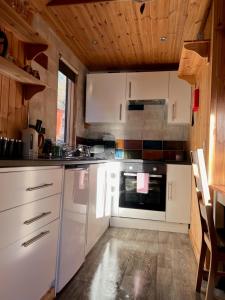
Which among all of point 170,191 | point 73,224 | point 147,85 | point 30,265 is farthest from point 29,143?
point 147,85

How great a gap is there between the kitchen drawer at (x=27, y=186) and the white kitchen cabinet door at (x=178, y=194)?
1960 millimetres

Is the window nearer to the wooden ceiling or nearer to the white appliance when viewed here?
the wooden ceiling

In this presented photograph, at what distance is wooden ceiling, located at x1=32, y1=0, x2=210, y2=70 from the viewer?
2.31m

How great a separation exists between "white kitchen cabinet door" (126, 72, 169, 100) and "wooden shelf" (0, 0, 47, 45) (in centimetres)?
178

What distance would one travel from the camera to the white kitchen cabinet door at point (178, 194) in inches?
126

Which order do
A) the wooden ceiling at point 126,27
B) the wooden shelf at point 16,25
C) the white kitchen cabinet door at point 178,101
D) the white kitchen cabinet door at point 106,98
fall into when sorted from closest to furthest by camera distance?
the wooden shelf at point 16,25 < the wooden ceiling at point 126,27 < the white kitchen cabinet door at point 178,101 < the white kitchen cabinet door at point 106,98

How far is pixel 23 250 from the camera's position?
1240mm

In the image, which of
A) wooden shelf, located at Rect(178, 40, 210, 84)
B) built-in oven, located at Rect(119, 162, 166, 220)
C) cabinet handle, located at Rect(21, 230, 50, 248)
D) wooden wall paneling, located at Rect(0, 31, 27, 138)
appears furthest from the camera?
built-in oven, located at Rect(119, 162, 166, 220)

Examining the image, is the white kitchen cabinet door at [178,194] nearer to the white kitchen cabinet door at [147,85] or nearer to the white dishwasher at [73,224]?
the white kitchen cabinet door at [147,85]

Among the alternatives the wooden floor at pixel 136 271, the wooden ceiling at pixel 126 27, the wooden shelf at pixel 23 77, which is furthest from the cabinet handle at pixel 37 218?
the wooden ceiling at pixel 126 27

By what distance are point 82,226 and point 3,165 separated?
1195mm

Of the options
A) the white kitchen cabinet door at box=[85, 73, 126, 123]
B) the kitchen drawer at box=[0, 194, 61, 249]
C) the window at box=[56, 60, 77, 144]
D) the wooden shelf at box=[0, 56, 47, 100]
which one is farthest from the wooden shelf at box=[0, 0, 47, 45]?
the white kitchen cabinet door at box=[85, 73, 126, 123]

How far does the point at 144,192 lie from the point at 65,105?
1.56 meters

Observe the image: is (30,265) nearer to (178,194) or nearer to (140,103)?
(178,194)
